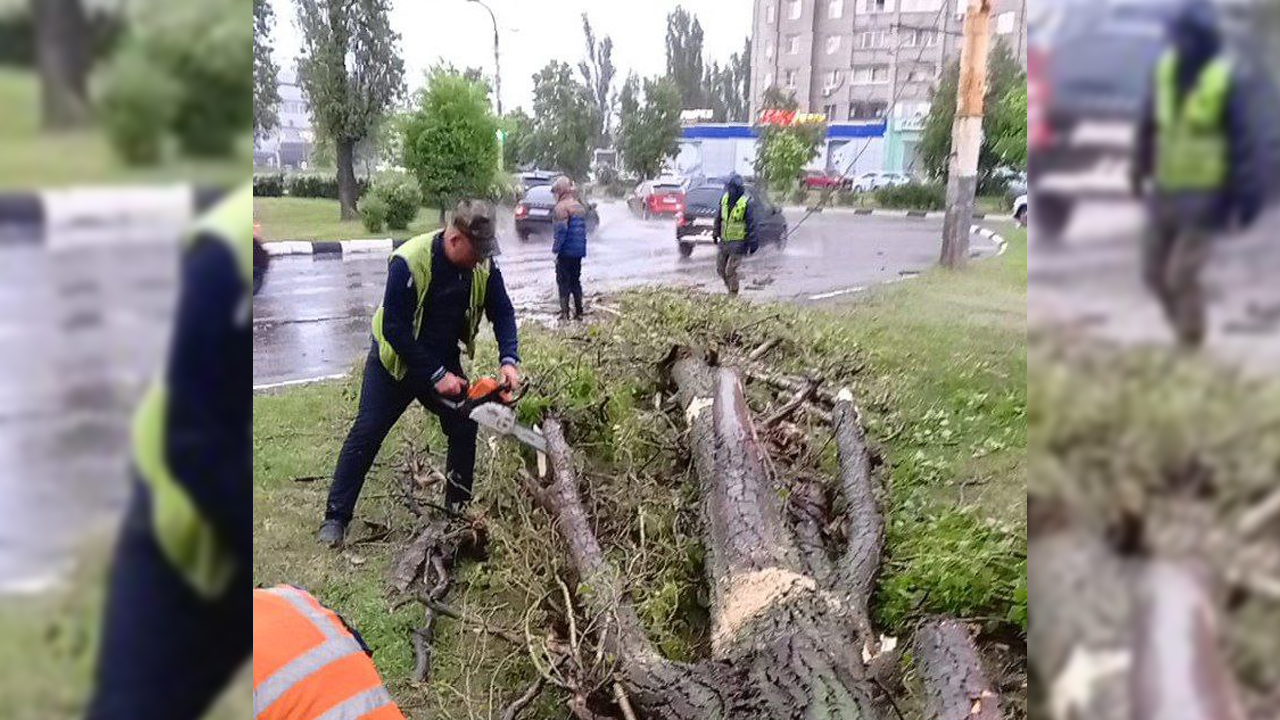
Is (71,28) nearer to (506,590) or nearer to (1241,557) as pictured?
(1241,557)

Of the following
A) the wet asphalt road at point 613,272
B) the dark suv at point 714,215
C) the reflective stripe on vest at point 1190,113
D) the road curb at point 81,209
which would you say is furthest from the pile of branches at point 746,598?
the road curb at point 81,209

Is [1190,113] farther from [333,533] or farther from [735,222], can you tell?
[333,533]

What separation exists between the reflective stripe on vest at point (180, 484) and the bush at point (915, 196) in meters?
1.47

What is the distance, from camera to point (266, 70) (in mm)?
1596

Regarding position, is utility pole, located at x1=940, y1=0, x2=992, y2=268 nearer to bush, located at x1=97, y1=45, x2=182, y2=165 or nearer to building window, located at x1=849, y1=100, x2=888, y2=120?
building window, located at x1=849, y1=100, x2=888, y2=120

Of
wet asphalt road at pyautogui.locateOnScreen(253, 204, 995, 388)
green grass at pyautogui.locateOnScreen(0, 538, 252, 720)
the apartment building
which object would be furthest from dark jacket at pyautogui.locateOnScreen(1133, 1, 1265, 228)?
the apartment building

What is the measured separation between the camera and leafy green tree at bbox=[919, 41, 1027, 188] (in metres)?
1.60

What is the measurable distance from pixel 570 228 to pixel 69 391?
4.84ft

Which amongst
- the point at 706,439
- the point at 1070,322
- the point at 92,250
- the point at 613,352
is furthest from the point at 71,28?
the point at 706,439

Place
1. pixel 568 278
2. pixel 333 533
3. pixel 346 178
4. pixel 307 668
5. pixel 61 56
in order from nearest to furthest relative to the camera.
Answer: pixel 61 56 → pixel 307 668 → pixel 346 178 → pixel 333 533 → pixel 568 278

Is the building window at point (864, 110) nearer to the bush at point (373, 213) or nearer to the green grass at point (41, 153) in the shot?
the bush at point (373, 213)

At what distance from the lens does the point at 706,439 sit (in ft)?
8.56

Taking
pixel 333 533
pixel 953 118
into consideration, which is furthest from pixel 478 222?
pixel 953 118

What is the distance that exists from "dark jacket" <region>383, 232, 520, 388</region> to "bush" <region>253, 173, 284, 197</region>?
282mm
